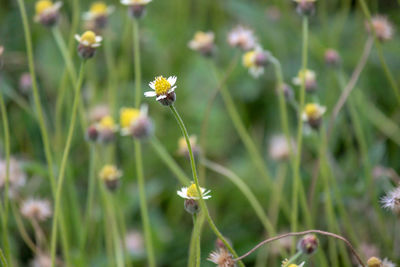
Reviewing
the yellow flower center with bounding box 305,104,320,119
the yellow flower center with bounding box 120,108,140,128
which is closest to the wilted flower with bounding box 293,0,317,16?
the yellow flower center with bounding box 305,104,320,119

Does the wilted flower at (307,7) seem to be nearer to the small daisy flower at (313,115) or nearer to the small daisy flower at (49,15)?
the small daisy flower at (313,115)

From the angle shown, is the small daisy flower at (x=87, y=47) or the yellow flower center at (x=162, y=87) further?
the small daisy flower at (x=87, y=47)

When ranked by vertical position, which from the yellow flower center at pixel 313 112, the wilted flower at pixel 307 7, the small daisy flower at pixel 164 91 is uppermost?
the wilted flower at pixel 307 7

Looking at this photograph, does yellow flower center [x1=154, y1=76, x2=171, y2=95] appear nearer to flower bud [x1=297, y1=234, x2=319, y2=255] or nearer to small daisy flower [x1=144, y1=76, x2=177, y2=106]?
small daisy flower [x1=144, y1=76, x2=177, y2=106]

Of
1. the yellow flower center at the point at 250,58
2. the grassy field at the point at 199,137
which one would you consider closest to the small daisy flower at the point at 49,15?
the grassy field at the point at 199,137

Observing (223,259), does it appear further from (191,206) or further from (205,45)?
(205,45)

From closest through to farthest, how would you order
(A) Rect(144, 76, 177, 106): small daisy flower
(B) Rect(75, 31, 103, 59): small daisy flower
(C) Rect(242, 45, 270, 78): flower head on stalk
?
1. (A) Rect(144, 76, 177, 106): small daisy flower
2. (B) Rect(75, 31, 103, 59): small daisy flower
3. (C) Rect(242, 45, 270, 78): flower head on stalk

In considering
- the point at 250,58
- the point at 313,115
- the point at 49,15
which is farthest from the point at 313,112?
the point at 49,15

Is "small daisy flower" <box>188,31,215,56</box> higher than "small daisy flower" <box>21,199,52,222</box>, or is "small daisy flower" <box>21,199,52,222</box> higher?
"small daisy flower" <box>188,31,215,56</box>
